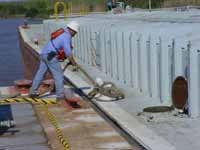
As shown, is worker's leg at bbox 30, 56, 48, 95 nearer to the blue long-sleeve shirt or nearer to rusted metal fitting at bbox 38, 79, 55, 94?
the blue long-sleeve shirt

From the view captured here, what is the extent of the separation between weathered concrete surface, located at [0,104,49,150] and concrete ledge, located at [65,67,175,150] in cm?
136

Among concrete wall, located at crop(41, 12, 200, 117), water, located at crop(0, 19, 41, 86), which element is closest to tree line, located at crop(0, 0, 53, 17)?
water, located at crop(0, 19, 41, 86)

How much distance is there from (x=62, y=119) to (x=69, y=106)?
1.26 m

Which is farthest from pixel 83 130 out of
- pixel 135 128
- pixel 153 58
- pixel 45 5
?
pixel 45 5

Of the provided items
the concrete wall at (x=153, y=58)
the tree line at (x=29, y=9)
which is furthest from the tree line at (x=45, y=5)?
the concrete wall at (x=153, y=58)

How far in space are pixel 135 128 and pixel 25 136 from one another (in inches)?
71.7

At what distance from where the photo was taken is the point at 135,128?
368 inches

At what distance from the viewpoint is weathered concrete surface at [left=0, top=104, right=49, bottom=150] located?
8839mm

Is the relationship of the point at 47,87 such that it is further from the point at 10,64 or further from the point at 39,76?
the point at 10,64

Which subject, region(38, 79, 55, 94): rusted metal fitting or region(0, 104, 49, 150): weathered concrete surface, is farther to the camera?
region(38, 79, 55, 94): rusted metal fitting

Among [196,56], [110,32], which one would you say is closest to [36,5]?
[110,32]

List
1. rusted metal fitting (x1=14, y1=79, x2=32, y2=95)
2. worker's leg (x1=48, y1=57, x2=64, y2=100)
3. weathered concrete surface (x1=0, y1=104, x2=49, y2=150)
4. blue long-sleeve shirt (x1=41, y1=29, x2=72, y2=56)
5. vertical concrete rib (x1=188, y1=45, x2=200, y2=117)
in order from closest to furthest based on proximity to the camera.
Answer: weathered concrete surface (x1=0, y1=104, x2=49, y2=150), vertical concrete rib (x1=188, y1=45, x2=200, y2=117), blue long-sleeve shirt (x1=41, y1=29, x2=72, y2=56), worker's leg (x1=48, y1=57, x2=64, y2=100), rusted metal fitting (x1=14, y1=79, x2=32, y2=95)

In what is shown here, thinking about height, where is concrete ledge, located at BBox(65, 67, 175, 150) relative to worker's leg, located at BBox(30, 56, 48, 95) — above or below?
below

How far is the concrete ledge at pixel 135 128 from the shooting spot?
8.25 meters
